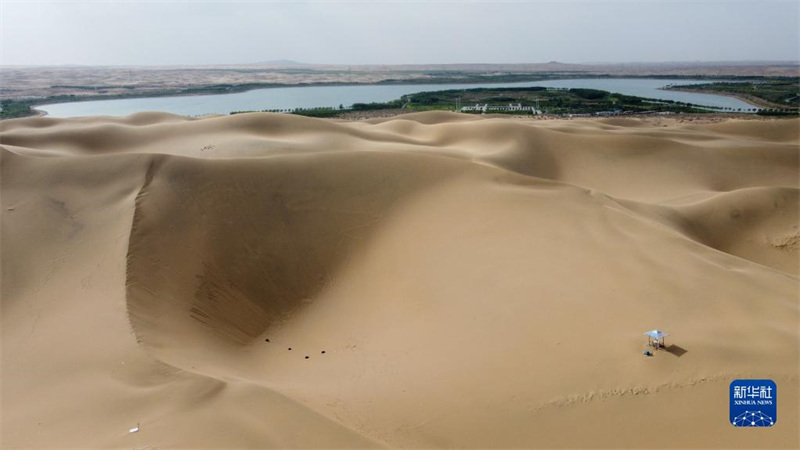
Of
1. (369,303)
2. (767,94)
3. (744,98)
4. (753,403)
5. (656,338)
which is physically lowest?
(369,303)

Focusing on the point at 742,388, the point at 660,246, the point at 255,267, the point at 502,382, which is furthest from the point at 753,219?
the point at 255,267

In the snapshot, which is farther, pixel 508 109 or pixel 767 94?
pixel 767 94

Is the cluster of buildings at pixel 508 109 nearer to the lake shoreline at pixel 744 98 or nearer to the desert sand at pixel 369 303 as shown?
the lake shoreline at pixel 744 98

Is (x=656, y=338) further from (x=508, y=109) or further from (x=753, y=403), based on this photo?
(x=508, y=109)

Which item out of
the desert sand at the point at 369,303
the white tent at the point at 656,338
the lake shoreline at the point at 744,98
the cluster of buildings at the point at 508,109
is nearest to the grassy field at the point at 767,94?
the lake shoreline at the point at 744,98

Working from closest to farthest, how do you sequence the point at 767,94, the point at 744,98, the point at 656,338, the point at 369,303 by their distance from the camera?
the point at 656,338 → the point at 369,303 → the point at 744,98 → the point at 767,94

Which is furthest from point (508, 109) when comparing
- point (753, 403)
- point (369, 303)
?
point (753, 403)

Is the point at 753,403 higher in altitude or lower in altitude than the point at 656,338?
lower

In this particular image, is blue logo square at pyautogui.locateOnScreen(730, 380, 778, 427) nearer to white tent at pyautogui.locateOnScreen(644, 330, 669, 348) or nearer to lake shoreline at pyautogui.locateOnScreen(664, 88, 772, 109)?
white tent at pyautogui.locateOnScreen(644, 330, 669, 348)
